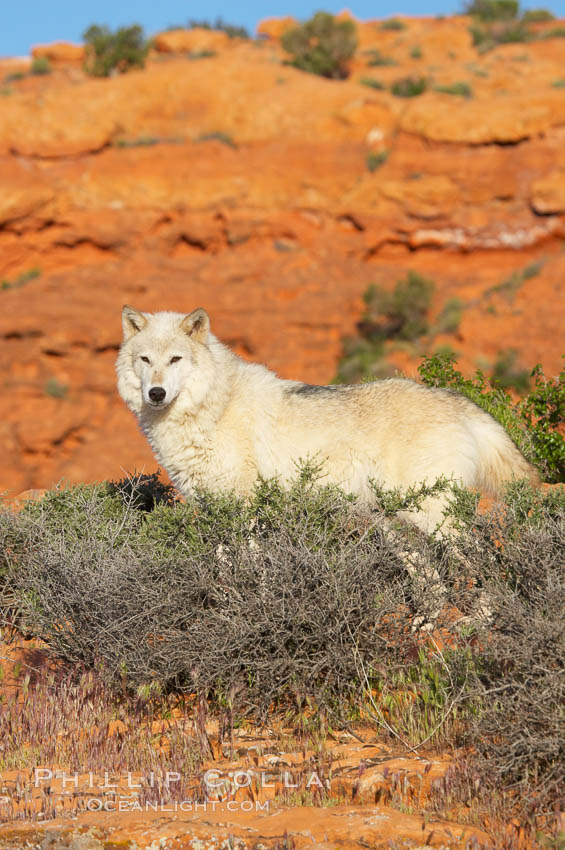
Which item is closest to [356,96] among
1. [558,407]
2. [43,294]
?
[43,294]

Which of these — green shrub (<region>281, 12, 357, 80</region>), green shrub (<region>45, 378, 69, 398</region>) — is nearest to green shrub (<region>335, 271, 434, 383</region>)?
green shrub (<region>45, 378, 69, 398</region>)

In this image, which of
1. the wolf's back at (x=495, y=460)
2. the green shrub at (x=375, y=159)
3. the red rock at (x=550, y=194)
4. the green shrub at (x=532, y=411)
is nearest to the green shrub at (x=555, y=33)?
the red rock at (x=550, y=194)

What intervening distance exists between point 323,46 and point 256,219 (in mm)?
13658

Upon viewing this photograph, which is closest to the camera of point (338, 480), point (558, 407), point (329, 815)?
point (329, 815)

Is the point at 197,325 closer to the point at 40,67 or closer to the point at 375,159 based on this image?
the point at 375,159

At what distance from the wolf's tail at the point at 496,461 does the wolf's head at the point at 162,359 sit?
2364 mm

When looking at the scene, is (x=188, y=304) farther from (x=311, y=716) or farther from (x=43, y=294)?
(x=311, y=716)

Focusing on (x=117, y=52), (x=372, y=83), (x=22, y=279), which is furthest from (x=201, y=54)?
(x=22, y=279)

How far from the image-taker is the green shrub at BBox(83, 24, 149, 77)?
3784 cm

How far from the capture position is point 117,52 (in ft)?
124

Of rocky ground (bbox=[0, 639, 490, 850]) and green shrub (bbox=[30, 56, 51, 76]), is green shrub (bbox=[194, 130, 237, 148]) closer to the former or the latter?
green shrub (bbox=[30, 56, 51, 76])

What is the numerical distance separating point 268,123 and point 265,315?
9184mm

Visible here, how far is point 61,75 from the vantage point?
38906mm

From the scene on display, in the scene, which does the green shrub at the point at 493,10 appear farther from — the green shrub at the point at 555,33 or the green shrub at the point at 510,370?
the green shrub at the point at 510,370
